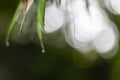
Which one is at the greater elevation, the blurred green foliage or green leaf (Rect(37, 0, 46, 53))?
green leaf (Rect(37, 0, 46, 53))

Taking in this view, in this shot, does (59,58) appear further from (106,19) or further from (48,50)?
(106,19)

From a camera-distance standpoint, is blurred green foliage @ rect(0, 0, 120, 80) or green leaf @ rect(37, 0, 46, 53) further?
blurred green foliage @ rect(0, 0, 120, 80)

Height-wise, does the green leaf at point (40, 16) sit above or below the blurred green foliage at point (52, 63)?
above

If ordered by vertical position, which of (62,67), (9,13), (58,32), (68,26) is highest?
(68,26)

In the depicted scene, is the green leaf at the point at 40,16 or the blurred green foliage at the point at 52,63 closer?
the green leaf at the point at 40,16

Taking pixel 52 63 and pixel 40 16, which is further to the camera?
pixel 52 63

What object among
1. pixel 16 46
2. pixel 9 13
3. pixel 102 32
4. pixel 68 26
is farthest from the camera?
pixel 102 32

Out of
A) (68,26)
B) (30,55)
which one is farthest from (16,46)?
(68,26)

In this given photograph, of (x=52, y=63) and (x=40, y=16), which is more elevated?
(x=40, y=16)
